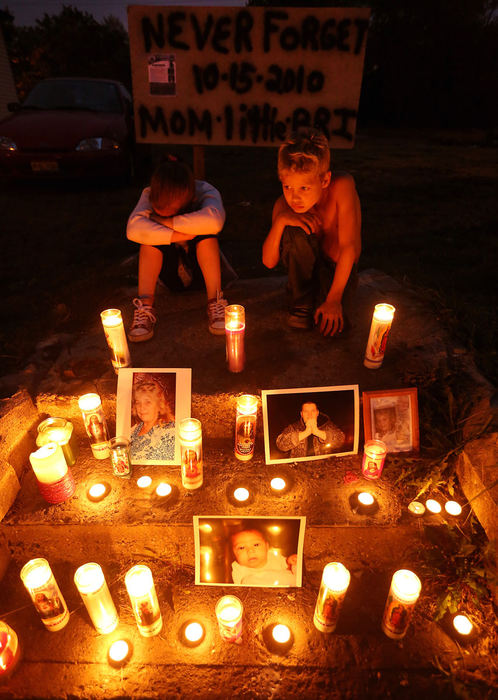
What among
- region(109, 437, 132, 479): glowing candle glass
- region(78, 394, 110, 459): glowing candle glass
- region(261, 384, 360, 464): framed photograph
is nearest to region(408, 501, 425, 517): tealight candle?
region(261, 384, 360, 464): framed photograph

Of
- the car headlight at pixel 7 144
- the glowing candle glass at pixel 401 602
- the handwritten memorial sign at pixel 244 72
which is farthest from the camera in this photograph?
the car headlight at pixel 7 144

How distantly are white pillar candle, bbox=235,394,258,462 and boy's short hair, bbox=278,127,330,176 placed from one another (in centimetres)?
126

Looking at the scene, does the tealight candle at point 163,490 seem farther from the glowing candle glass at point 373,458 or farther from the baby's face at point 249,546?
the glowing candle glass at point 373,458

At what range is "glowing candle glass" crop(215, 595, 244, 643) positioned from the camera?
1.85 metres

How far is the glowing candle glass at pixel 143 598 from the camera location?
183 cm

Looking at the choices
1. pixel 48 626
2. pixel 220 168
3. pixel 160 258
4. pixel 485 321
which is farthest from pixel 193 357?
pixel 220 168

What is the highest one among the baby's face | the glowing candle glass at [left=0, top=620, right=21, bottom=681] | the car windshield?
the car windshield

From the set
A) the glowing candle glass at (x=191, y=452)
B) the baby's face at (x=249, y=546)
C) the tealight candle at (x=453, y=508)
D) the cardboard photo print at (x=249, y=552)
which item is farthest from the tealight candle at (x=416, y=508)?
the glowing candle glass at (x=191, y=452)

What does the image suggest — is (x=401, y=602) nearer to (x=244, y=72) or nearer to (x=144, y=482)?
(x=144, y=482)

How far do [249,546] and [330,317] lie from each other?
1.45m

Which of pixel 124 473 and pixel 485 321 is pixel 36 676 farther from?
pixel 485 321

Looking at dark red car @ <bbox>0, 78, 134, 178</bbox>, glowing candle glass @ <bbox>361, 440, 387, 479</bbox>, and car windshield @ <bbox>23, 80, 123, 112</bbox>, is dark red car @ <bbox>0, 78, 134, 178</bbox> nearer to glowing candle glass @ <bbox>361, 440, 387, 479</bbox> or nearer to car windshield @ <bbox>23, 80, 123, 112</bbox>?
car windshield @ <bbox>23, 80, 123, 112</bbox>

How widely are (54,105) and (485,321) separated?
25.6ft

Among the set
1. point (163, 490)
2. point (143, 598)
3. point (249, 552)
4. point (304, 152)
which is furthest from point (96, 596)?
point (304, 152)
